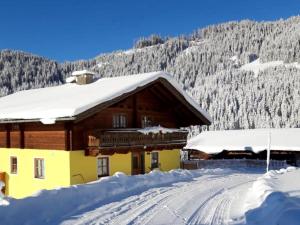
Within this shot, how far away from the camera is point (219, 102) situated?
483ft

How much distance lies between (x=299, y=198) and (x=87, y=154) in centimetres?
1173

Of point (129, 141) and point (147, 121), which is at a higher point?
point (147, 121)

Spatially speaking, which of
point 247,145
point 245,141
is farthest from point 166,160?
point 245,141

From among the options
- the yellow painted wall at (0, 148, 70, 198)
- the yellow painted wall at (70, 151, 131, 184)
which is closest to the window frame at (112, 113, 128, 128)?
the yellow painted wall at (70, 151, 131, 184)

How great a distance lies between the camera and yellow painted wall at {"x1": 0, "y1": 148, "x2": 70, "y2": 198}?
21.9 meters

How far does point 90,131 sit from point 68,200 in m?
8.88

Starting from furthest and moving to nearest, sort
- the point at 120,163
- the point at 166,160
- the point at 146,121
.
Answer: the point at 166,160 < the point at 146,121 < the point at 120,163

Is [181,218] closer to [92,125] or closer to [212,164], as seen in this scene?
[92,125]

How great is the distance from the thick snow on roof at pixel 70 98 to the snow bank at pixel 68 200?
4.97 m

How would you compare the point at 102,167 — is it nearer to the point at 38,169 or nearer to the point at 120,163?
the point at 120,163

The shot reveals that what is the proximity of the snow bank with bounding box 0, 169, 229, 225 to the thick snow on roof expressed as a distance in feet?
16.3

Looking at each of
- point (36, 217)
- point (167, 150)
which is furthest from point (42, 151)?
point (36, 217)

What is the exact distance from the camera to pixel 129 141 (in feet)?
77.5

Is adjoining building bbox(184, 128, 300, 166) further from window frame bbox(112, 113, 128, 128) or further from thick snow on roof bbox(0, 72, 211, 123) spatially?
window frame bbox(112, 113, 128, 128)
